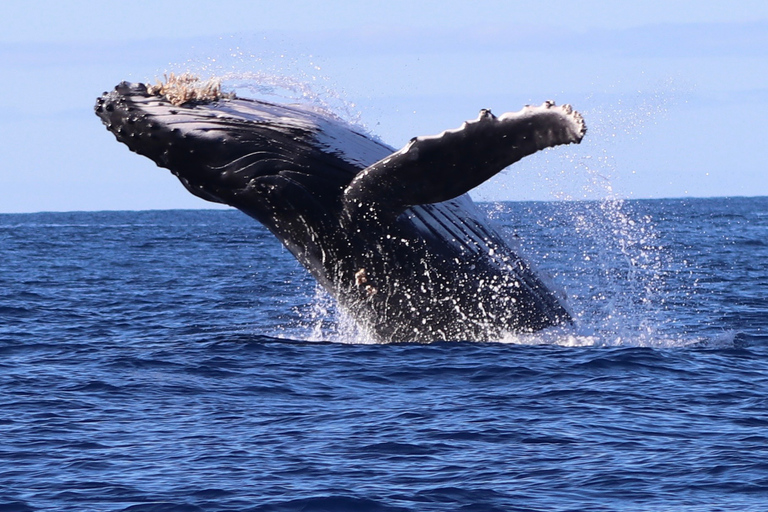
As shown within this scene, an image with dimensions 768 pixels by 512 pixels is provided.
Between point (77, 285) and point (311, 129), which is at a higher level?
point (311, 129)

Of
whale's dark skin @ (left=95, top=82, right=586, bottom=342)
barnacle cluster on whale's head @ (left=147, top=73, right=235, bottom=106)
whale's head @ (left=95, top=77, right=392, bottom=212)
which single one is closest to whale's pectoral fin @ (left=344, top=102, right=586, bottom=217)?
whale's dark skin @ (left=95, top=82, right=586, bottom=342)

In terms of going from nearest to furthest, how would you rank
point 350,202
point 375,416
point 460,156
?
1. point 460,156
2. point 375,416
3. point 350,202

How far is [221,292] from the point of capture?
93.6 feet

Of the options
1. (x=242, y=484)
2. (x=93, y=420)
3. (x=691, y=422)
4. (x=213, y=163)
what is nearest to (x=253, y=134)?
(x=213, y=163)

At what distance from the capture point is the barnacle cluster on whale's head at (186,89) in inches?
524

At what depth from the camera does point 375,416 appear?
11.8 m

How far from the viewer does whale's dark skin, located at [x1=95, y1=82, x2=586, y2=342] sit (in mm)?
12945

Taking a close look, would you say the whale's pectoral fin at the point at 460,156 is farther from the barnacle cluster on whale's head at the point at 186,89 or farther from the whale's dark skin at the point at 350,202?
the barnacle cluster on whale's head at the point at 186,89

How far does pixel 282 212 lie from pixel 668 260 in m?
27.4

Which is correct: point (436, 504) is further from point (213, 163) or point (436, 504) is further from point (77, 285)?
point (77, 285)

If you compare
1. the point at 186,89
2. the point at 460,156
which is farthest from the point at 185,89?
the point at 460,156

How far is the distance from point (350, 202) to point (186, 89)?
7.74 feet

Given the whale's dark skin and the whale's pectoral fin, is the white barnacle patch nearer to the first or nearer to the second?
the whale's dark skin

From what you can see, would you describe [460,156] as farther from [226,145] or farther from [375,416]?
[226,145]
